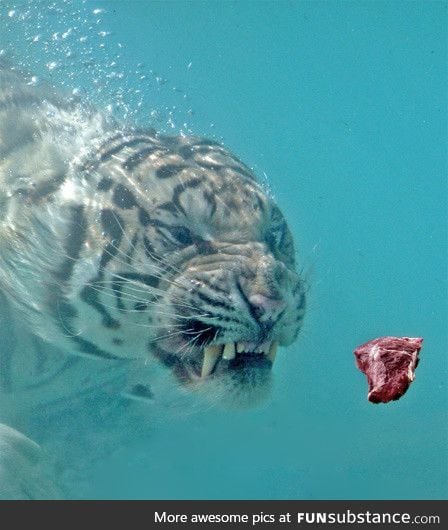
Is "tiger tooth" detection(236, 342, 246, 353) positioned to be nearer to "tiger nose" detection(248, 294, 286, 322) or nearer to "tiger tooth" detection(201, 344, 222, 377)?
"tiger tooth" detection(201, 344, 222, 377)

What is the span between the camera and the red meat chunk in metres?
2.81

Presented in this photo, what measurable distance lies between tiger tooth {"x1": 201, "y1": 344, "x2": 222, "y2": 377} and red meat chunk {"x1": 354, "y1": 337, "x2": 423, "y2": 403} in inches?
35.8

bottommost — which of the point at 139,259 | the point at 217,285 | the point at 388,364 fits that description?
the point at 388,364

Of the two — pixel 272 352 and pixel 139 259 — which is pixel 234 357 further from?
pixel 139 259

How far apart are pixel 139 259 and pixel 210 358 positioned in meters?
0.72

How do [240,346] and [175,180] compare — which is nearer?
[240,346]

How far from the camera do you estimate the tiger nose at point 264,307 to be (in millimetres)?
3547

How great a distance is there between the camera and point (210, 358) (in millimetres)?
3789
